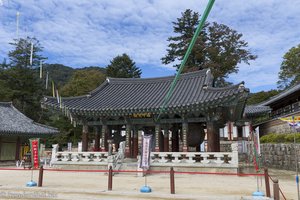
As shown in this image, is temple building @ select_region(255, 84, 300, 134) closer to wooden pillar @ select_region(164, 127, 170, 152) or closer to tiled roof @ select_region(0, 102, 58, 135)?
wooden pillar @ select_region(164, 127, 170, 152)

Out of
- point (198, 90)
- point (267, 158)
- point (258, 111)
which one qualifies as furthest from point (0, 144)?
point (258, 111)

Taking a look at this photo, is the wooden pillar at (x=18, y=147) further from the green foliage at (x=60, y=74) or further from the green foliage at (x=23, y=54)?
the green foliage at (x=60, y=74)

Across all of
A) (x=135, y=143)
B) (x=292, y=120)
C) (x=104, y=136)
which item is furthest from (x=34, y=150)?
(x=292, y=120)

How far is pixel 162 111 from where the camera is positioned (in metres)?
16.0

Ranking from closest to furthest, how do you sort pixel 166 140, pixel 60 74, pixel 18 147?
1. pixel 166 140
2. pixel 18 147
3. pixel 60 74

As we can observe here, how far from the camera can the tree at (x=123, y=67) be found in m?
57.0

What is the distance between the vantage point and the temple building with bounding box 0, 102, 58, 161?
87.2 feet

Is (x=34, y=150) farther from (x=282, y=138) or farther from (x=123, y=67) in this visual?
(x=123, y=67)

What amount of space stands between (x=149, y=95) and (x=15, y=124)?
1667 centimetres

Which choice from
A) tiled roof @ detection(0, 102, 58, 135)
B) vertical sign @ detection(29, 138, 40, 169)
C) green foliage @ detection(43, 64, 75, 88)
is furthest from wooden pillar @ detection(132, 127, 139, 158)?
green foliage @ detection(43, 64, 75, 88)

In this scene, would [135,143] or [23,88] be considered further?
[23,88]

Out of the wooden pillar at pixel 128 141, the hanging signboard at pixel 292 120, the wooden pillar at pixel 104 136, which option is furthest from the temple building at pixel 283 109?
the wooden pillar at pixel 104 136

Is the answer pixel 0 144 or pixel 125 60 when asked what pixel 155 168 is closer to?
pixel 0 144

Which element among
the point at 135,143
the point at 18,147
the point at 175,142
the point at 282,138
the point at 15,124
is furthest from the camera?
the point at 18,147
